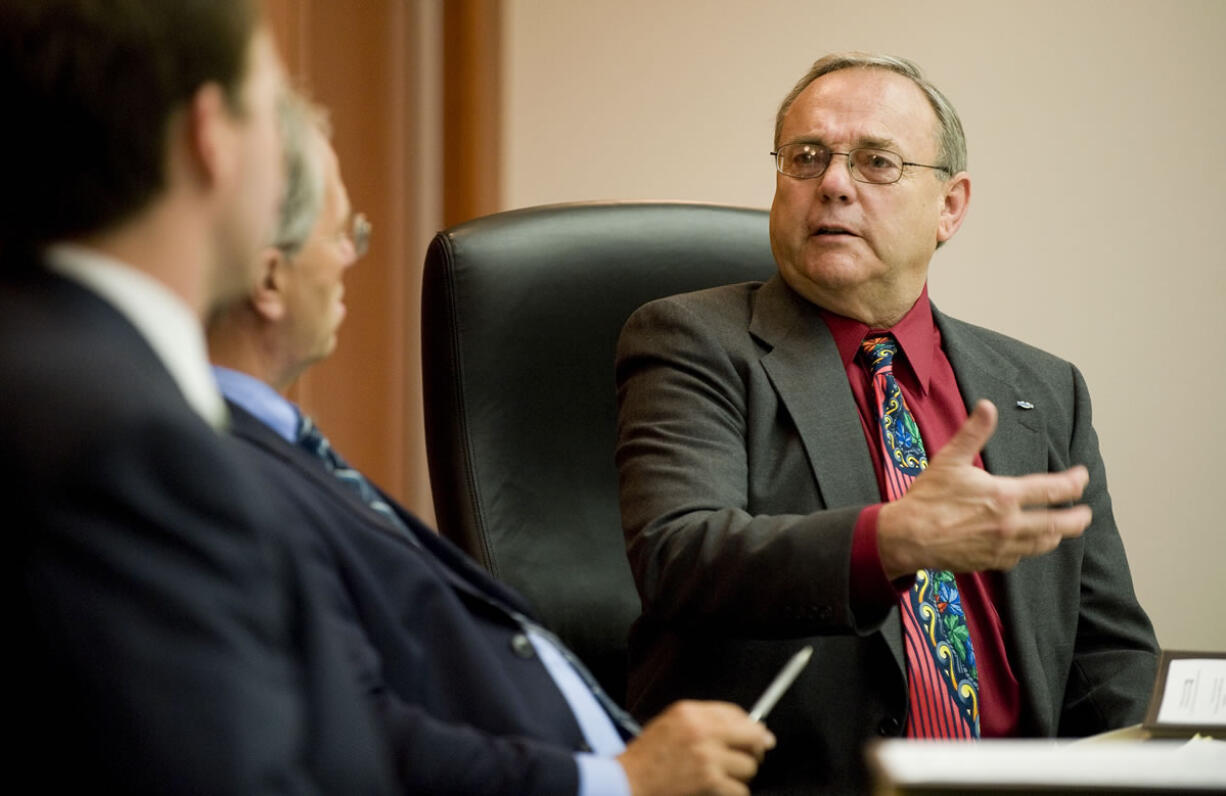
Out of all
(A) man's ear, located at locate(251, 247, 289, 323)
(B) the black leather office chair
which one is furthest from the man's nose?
(A) man's ear, located at locate(251, 247, 289, 323)

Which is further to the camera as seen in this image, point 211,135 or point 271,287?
point 271,287

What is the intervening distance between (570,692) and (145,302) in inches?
26.1

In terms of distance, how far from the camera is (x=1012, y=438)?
1805mm

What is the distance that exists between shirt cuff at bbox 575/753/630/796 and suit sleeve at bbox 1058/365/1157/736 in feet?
2.88

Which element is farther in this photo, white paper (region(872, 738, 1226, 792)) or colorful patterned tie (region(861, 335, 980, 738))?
colorful patterned tie (region(861, 335, 980, 738))

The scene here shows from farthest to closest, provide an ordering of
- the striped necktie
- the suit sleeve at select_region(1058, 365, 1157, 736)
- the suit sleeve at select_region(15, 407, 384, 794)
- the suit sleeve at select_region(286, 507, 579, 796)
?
the suit sleeve at select_region(1058, 365, 1157, 736) → the striped necktie → the suit sleeve at select_region(286, 507, 579, 796) → the suit sleeve at select_region(15, 407, 384, 794)

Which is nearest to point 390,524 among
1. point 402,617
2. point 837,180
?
point 402,617

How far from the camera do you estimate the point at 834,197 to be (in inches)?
71.4

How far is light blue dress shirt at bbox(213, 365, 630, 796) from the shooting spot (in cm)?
108

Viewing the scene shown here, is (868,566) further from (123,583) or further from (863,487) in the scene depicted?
(123,583)

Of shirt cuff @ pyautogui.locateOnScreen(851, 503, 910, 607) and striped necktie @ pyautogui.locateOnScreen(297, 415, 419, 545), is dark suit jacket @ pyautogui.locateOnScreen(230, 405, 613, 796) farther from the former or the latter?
shirt cuff @ pyautogui.locateOnScreen(851, 503, 910, 607)

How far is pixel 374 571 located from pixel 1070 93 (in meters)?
1.94

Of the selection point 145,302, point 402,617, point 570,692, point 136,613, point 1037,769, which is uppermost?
point 145,302

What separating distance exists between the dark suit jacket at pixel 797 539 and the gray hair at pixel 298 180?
0.61 metres
